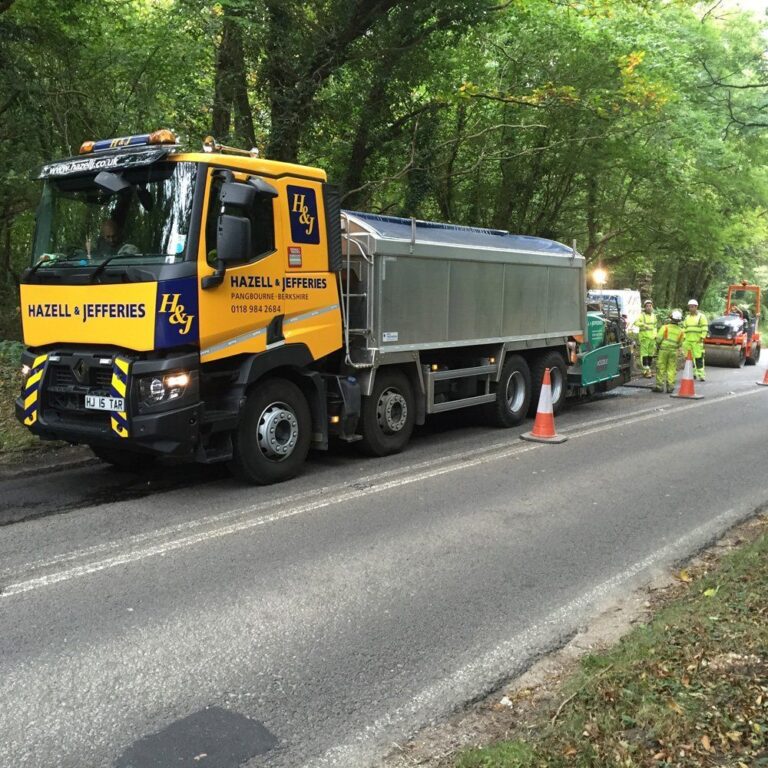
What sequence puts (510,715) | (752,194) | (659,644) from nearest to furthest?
1. (510,715)
2. (659,644)
3. (752,194)

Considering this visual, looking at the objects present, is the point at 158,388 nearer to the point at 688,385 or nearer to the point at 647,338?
the point at 688,385

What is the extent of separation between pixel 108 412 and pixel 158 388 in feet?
1.69

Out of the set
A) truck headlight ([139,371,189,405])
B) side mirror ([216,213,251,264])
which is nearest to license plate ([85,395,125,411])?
truck headlight ([139,371,189,405])

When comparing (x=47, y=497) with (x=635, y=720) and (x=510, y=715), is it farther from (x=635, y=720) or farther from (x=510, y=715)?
(x=635, y=720)

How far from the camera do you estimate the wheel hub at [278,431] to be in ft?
22.6

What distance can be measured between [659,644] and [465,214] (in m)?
16.1

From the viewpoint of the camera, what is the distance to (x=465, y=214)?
18.7m

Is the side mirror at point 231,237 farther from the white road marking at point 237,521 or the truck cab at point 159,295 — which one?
the white road marking at point 237,521

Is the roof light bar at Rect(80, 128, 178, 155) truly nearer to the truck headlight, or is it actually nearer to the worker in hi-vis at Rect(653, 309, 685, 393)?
the truck headlight

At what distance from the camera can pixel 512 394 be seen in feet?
35.1

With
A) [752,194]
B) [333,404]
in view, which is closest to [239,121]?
[333,404]

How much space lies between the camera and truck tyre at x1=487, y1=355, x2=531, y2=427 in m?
10.3

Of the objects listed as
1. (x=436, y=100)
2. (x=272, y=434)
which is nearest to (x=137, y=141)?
(x=272, y=434)

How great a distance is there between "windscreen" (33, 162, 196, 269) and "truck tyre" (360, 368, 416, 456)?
292 centimetres
